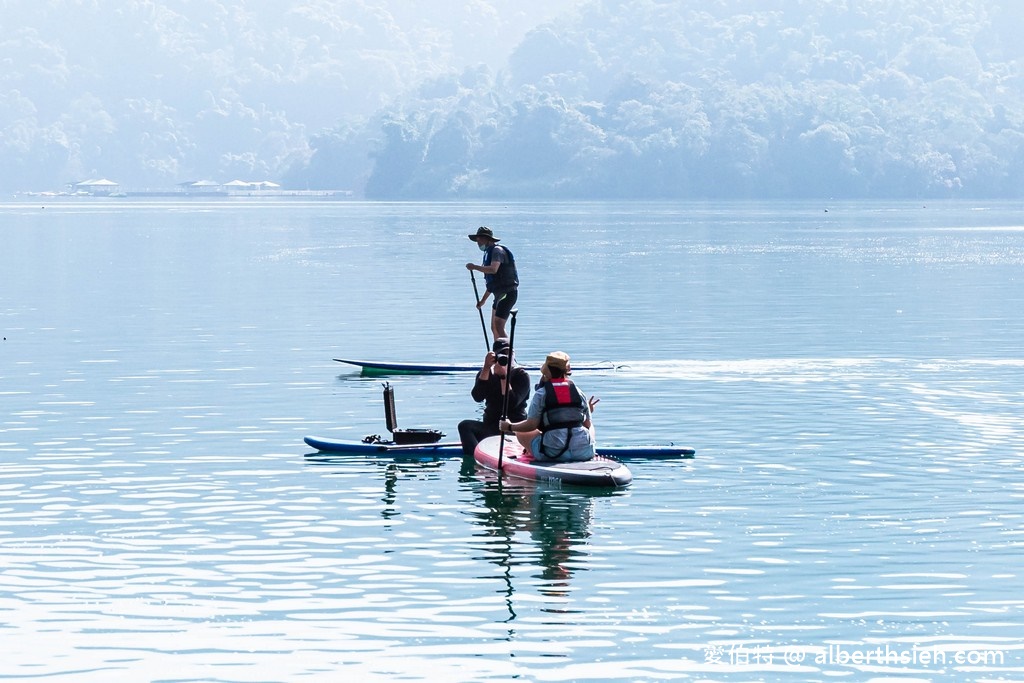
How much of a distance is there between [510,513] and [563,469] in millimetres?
1411

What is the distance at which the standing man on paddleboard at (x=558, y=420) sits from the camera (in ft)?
75.7

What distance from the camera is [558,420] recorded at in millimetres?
23344

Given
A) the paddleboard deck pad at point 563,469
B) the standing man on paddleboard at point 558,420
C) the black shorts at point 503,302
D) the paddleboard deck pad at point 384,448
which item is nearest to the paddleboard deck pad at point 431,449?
the paddleboard deck pad at point 384,448

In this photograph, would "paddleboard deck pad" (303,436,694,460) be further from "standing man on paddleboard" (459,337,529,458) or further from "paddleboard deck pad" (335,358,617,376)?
"paddleboard deck pad" (335,358,617,376)

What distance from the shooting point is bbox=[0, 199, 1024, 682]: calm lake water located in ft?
52.9

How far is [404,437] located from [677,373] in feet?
39.4

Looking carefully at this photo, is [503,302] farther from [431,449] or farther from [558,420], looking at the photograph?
[558,420]

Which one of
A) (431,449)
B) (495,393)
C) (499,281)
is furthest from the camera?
(499,281)

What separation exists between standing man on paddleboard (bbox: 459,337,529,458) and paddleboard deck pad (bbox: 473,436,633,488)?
0.82 meters

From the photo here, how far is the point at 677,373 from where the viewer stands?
37.7 metres

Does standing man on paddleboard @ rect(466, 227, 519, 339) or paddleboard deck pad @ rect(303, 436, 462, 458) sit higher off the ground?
standing man on paddleboard @ rect(466, 227, 519, 339)

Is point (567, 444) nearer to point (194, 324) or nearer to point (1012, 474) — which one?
point (1012, 474)

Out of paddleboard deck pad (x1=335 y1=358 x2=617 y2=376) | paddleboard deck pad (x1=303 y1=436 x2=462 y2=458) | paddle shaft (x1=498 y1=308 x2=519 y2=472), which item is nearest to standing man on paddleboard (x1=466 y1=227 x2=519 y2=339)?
paddleboard deck pad (x1=335 y1=358 x2=617 y2=376)

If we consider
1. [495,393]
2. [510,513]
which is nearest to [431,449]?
[495,393]
